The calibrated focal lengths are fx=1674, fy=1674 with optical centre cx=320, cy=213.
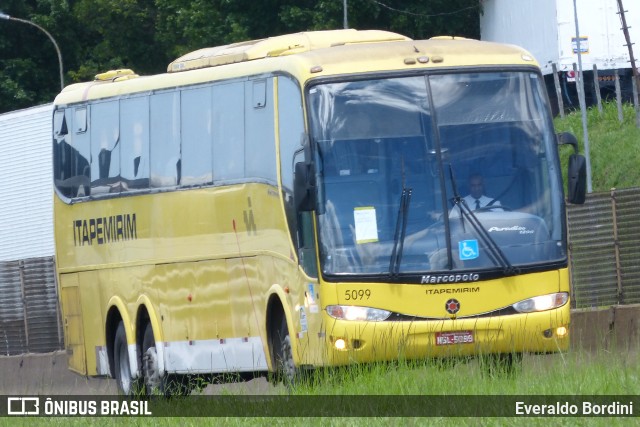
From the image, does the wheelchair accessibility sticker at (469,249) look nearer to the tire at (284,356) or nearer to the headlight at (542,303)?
the headlight at (542,303)

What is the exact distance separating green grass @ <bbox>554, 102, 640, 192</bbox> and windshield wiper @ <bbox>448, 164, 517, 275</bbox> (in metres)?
23.1

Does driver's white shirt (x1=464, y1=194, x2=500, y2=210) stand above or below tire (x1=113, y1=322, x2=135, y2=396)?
above

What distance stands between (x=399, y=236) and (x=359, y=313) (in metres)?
0.78

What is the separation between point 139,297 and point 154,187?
143cm

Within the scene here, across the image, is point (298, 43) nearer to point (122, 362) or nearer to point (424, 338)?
point (424, 338)

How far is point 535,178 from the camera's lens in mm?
15516

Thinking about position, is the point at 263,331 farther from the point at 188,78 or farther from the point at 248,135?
the point at 188,78

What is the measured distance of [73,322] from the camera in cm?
2180

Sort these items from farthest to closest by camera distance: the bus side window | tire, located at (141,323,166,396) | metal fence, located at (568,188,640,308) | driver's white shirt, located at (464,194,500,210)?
metal fence, located at (568,188,640,308) → tire, located at (141,323,166,396) → the bus side window → driver's white shirt, located at (464,194,500,210)

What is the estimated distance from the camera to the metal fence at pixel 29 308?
29578 mm

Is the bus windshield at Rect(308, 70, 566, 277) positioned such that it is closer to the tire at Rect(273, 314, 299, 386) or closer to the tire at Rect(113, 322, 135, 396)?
the tire at Rect(273, 314, 299, 386)

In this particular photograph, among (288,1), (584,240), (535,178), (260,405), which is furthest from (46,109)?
(288,1)

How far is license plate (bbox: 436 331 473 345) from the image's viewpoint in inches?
580

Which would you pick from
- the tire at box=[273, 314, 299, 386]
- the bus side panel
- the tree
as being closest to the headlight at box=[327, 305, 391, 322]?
the tire at box=[273, 314, 299, 386]
